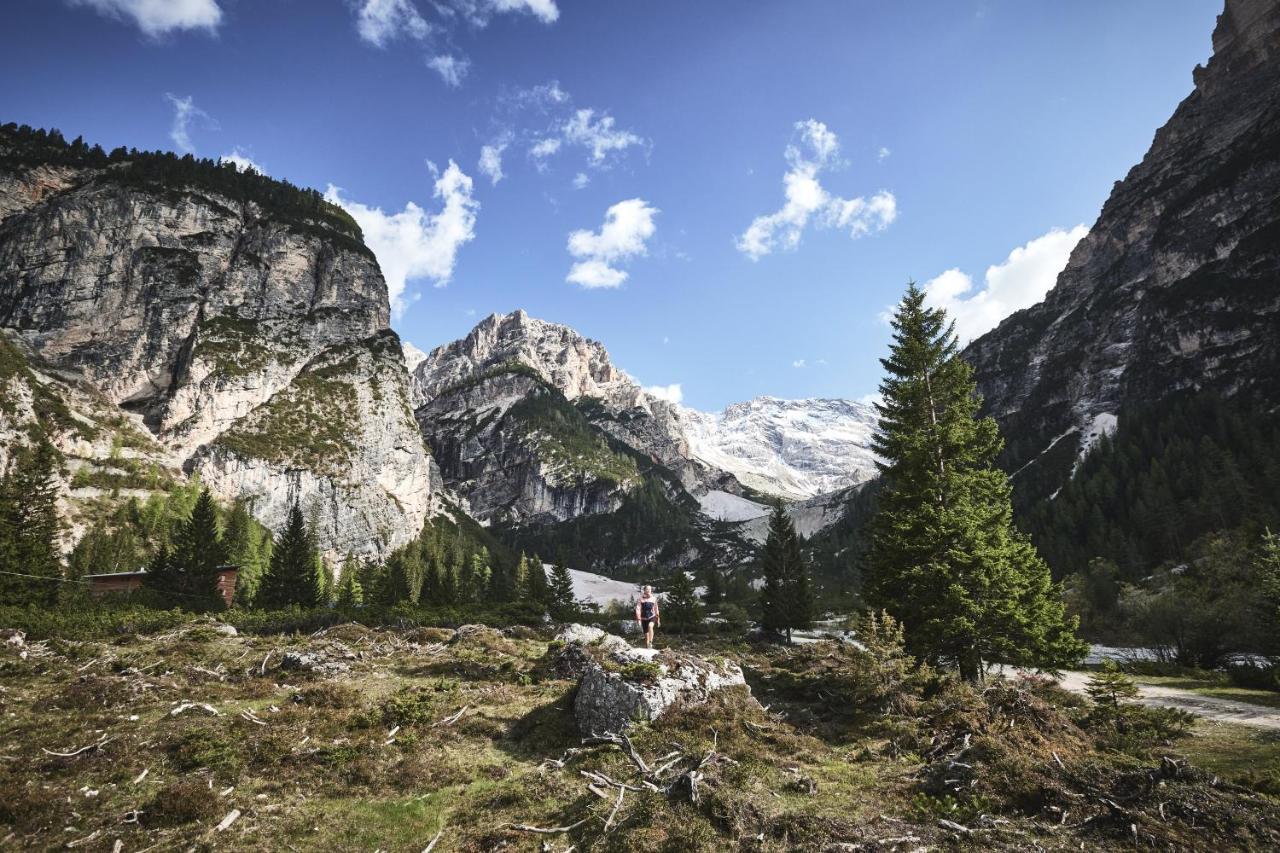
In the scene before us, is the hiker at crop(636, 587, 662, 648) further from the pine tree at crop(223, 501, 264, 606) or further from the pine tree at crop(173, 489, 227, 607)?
the pine tree at crop(223, 501, 264, 606)

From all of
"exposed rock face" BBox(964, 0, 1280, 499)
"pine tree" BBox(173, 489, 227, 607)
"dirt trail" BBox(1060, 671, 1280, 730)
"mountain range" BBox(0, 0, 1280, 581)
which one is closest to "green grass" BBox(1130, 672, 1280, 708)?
"dirt trail" BBox(1060, 671, 1280, 730)

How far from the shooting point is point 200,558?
67.9 meters

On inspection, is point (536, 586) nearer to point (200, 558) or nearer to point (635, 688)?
point (200, 558)

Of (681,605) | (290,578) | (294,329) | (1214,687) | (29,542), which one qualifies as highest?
(294,329)

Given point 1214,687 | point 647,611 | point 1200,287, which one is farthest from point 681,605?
point 1200,287

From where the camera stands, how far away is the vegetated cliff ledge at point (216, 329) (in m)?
144

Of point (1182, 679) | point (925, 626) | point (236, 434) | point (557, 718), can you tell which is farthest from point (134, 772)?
point (236, 434)

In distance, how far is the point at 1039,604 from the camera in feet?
70.9

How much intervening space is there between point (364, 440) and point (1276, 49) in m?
306

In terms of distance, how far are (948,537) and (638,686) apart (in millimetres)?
14001

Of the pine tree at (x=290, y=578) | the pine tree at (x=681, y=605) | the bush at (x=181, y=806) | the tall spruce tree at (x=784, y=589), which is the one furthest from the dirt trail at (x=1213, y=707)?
the pine tree at (x=290, y=578)

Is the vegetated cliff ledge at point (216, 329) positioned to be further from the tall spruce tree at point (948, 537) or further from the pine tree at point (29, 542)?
the tall spruce tree at point (948, 537)

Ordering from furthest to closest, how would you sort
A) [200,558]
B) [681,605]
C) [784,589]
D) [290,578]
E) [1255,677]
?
1. [681,605]
2. [290,578]
3. [200,558]
4. [784,589]
5. [1255,677]

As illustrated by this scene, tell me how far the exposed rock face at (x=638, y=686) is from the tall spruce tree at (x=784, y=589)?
42.3 metres
